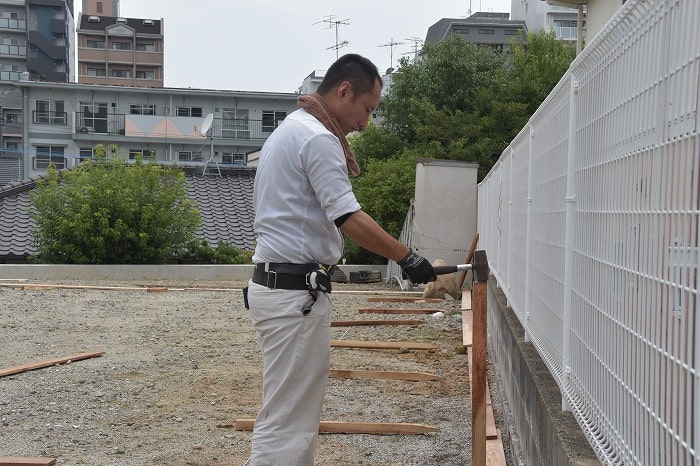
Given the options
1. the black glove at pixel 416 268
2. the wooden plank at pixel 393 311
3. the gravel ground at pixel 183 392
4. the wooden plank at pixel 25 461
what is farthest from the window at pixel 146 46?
the black glove at pixel 416 268

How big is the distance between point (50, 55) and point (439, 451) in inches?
2738

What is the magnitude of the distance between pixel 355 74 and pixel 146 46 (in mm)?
70565

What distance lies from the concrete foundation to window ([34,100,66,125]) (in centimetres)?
4479

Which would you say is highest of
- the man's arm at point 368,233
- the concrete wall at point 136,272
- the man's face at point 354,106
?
the man's face at point 354,106

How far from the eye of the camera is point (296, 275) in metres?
3.55

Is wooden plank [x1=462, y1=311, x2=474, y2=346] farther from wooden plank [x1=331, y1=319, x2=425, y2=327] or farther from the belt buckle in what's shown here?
the belt buckle

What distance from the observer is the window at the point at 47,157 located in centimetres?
4816

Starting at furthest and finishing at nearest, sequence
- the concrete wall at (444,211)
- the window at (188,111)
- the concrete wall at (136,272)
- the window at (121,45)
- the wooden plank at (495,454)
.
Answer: the window at (121,45), the window at (188,111), the concrete wall at (136,272), the concrete wall at (444,211), the wooden plank at (495,454)

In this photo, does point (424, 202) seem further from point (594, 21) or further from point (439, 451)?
point (439, 451)

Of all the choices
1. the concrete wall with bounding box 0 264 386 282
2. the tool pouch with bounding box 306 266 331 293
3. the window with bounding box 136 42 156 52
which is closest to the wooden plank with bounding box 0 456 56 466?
the tool pouch with bounding box 306 266 331 293

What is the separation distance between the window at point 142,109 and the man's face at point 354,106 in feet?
154

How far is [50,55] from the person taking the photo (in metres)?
68.6

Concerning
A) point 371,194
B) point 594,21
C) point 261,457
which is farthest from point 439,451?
point 371,194

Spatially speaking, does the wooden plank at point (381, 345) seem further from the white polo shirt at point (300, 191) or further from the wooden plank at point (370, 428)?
the white polo shirt at point (300, 191)
